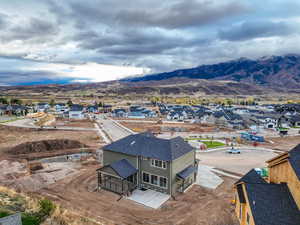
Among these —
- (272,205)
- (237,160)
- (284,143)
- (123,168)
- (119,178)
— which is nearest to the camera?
(272,205)

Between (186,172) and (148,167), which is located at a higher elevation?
(148,167)

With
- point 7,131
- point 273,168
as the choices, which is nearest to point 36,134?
point 7,131

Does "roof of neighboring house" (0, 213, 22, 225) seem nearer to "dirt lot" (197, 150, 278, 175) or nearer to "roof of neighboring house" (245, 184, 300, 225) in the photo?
"roof of neighboring house" (245, 184, 300, 225)

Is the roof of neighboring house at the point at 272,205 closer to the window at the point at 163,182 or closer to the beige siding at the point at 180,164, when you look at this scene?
the beige siding at the point at 180,164

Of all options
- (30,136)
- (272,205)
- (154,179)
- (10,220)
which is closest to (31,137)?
(30,136)

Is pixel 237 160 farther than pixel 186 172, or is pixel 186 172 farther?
pixel 237 160

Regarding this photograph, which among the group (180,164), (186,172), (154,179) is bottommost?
(154,179)

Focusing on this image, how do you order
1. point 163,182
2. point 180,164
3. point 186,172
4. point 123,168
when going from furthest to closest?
point 186,172, point 180,164, point 123,168, point 163,182

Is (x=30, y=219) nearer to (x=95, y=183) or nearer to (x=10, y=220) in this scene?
(x=10, y=220)
